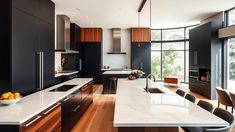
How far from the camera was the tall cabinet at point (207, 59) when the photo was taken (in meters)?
6.52

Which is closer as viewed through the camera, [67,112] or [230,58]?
[67,112]

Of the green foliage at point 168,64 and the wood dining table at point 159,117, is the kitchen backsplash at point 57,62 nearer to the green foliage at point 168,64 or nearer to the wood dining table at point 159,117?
the wood dining table at point 159,117

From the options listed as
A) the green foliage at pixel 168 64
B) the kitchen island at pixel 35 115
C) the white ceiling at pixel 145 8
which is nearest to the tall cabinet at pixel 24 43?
the kitchen island at pixel 35 115

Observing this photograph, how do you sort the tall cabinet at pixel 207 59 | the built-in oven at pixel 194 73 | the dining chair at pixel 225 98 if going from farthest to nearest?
1. the built-in oven at pixel 194 73
2. the tall cabinet at pixel 207 59
3. the dining chair at pixel 225 98

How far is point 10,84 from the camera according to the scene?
9.53 feet

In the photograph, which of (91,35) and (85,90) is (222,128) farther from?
(91,35)

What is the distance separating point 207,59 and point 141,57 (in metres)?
3.90

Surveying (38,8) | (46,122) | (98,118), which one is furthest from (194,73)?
(46,122)

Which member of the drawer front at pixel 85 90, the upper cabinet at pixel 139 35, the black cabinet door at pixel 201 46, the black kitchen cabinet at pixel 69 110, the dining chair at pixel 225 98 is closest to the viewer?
the black kitchen cabinet at pixel 69 110

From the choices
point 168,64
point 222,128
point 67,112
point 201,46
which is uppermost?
point 201,46

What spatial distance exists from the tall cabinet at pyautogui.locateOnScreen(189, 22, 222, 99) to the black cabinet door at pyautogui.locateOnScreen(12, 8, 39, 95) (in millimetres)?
5775

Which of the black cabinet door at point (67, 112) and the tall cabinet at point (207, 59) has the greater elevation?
the tall cabinet at point (207, 59)

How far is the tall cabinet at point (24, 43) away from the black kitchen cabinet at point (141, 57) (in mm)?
6088

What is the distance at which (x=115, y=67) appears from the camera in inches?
422
